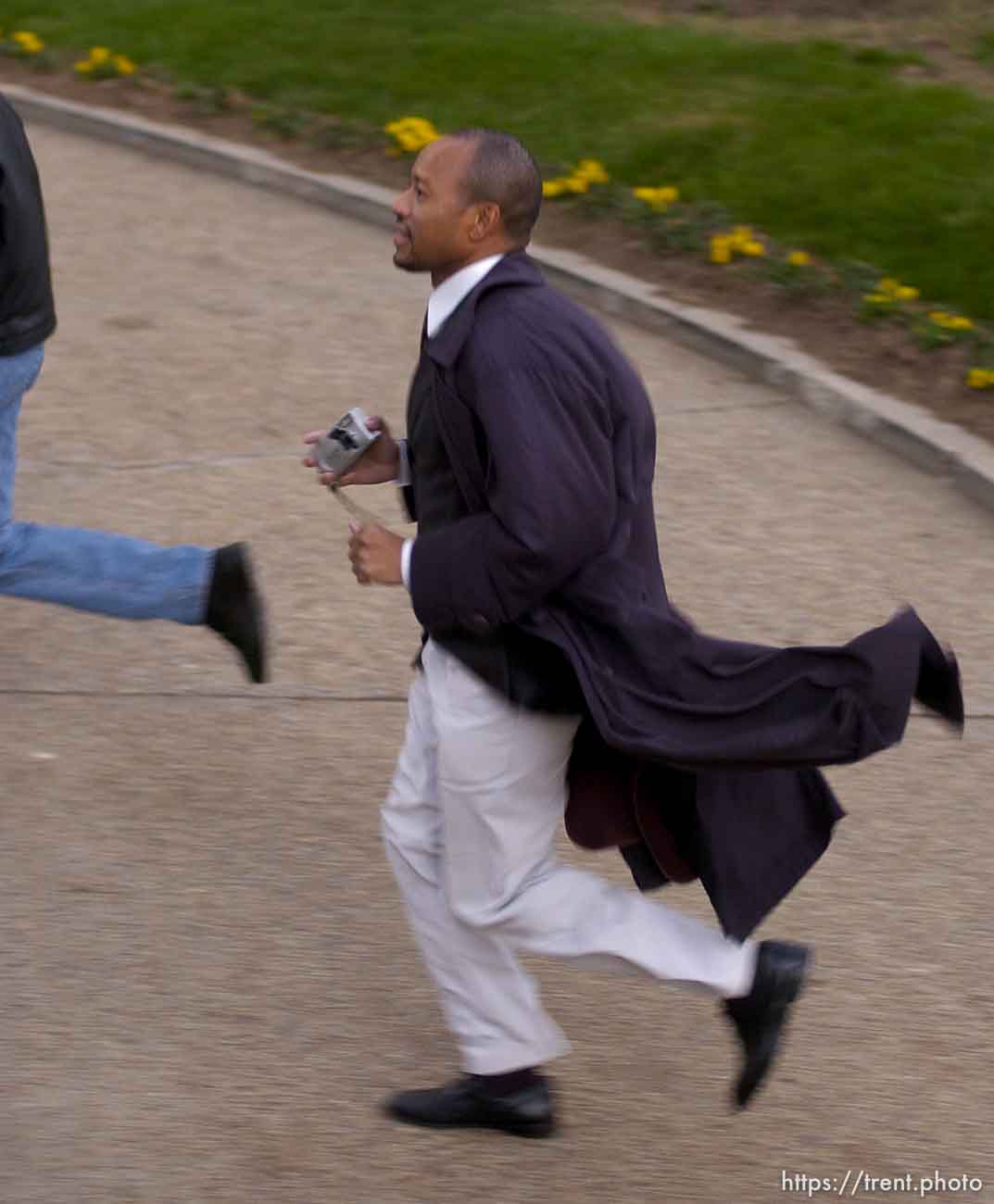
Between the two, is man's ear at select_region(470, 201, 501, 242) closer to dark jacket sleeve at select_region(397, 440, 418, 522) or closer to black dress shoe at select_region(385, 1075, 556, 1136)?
dark jacket sleeve at select_region(397, 440, 418, 522)

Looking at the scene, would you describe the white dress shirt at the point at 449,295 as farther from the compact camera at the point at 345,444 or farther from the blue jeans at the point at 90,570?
the blue jeans at the point at 90,570

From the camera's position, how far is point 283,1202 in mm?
3504

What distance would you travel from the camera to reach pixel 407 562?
3410mm

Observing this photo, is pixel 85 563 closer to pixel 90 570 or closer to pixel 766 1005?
pixel 90 570

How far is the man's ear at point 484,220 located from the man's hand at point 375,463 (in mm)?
509

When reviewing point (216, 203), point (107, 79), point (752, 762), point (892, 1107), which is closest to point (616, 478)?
point (752, 762)

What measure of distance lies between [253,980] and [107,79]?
7936mm

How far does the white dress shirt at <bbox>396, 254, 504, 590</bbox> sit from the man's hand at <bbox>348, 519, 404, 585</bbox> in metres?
0.02

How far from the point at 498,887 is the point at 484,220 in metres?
1.09

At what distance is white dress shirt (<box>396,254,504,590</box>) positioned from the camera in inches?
132

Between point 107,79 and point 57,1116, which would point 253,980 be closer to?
point 57,1116

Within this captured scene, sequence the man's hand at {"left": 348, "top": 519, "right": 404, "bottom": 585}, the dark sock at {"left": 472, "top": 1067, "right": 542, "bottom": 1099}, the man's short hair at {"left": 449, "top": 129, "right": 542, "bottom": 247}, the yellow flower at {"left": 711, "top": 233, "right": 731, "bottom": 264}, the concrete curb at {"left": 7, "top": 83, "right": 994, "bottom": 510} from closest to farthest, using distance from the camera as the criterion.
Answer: the man's short hair at {"left": 449, "top": 129, "right": 542, "bottom": 247} < the man's hand at {"left": 348, "top": 519, "right": 404, "bottom": 585} < the dark sock at {"left": 472, "top": 1067, "right": 542, "bottom": 1099} < the concrete curb at {"left": 7, "top": 83, "right": 994, "bottom": 510} < the yellow flower at {"left": 711, "top": 233, "right": 731, "bottom": 264}

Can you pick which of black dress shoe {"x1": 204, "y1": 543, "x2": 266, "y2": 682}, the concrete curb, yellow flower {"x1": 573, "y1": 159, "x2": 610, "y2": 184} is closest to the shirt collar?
black dress shoe {"x1": 204, "y1": 543, "x2": 266, "y2": 682}

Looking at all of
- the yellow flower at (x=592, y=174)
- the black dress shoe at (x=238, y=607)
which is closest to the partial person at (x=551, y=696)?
the black dress shoe at (x=238, y=607)
